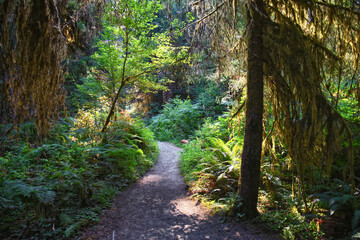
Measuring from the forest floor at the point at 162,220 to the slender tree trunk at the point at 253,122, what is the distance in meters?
0.49

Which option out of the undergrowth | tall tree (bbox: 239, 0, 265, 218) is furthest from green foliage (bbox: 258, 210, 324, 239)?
the undergrowth

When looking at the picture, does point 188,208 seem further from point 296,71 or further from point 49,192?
point 296,71

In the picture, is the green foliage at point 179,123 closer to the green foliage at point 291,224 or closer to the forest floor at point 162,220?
the forest floor at point 162,220

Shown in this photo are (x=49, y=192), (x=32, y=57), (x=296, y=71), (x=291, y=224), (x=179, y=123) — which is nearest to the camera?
(x=32, y=57)

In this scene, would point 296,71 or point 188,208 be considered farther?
point 188,208

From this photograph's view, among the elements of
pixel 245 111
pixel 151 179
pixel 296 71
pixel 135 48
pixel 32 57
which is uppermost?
pixel 135 48

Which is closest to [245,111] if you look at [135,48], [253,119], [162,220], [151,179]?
[253,119]

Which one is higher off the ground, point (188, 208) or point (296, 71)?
point (296, 71)

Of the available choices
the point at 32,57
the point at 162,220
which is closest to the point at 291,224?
the point at 162,220

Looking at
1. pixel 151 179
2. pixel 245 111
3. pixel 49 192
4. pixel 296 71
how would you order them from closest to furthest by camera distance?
pixel 296 71 < pixel 49 192 < pixel 245 111 < pixel 151 179

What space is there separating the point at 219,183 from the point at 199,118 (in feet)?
35.4

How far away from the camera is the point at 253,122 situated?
3928 millimetres

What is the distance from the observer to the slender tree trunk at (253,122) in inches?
152

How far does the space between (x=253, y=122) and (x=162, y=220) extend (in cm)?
280
